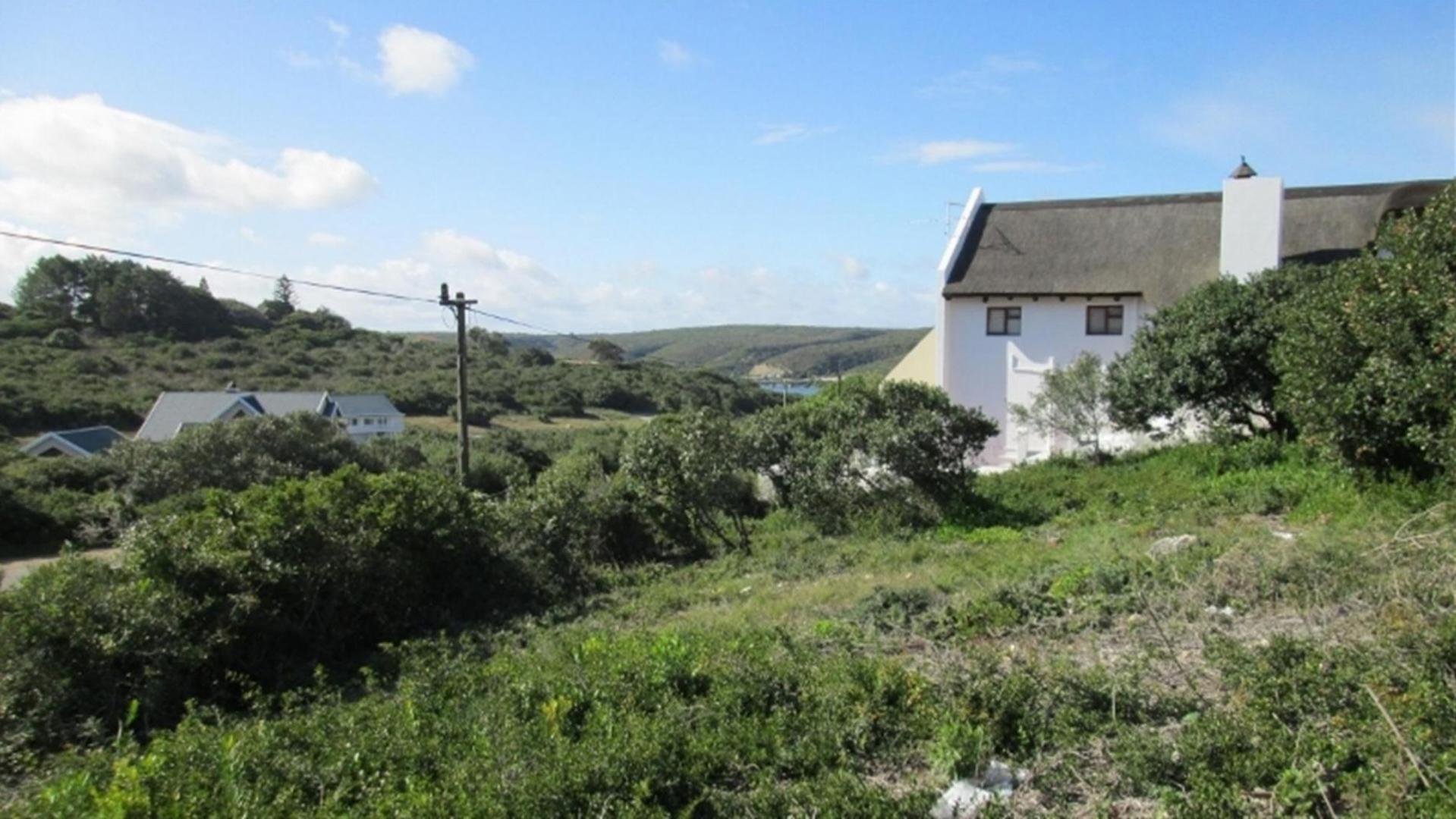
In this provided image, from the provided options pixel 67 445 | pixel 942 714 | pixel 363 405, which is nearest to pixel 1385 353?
pixel 942 714

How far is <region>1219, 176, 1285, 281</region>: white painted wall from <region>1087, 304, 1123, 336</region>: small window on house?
240cm

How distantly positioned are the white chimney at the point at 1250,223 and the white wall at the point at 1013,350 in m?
2.21

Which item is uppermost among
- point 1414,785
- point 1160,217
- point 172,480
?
point 1160,217

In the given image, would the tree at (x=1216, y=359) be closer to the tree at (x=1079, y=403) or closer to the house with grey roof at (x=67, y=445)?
the tree at (x=1079, y=403)

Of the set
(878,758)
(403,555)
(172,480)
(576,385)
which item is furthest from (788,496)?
(576,385)

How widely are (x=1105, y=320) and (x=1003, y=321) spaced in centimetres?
236

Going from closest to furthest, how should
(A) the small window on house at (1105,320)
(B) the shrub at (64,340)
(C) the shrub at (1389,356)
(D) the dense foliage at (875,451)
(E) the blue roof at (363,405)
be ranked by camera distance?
(C) the shrub at (1389,356)
(D) the dense foliage at (875,451)
(A) the small window on house at (1105,320)
(E) the blue roof at (363,405)
(B) the shrub at (64,340)

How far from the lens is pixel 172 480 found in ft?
86.2

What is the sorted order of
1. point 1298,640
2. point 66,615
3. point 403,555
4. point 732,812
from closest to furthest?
point 732,812 < point 1298,640 < point 66,615 < point 403,555

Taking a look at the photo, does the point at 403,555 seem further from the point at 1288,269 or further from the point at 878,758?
the point at 1288,269

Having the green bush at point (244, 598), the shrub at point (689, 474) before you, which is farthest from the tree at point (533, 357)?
the green bush at point (244, 598)

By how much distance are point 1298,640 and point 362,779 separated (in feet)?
17.1

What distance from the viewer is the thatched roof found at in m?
20.5

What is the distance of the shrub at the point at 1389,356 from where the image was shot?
30.0ft
